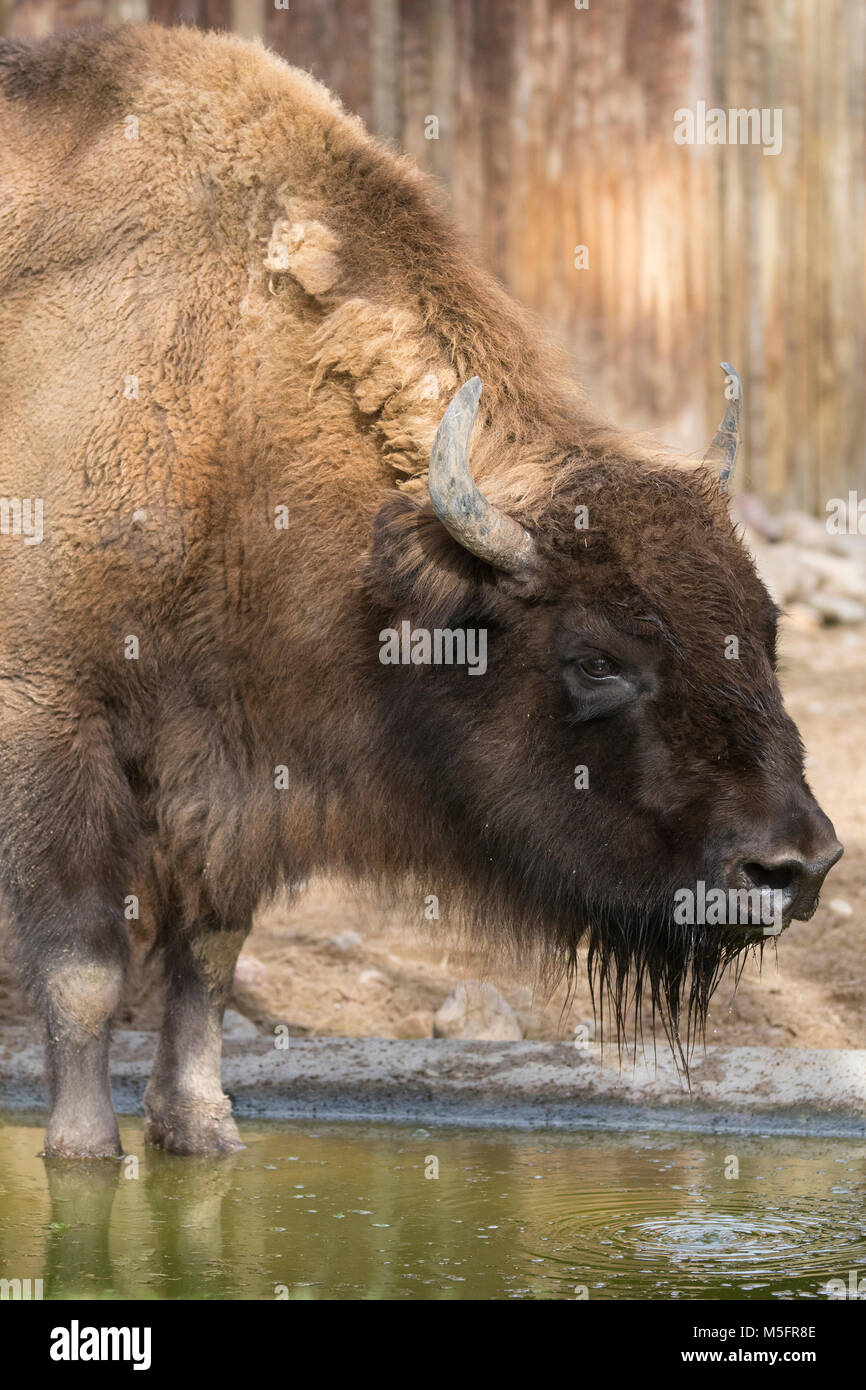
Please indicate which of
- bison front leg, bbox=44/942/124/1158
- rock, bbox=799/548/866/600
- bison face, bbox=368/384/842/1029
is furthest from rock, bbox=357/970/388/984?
rock, bbox=799/548/866/600

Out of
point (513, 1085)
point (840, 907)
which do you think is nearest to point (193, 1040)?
point (513, 1085)

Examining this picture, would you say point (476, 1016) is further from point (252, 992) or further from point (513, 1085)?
point (252, 992)

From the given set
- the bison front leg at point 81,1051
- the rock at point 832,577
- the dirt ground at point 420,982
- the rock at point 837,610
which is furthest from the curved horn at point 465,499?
the rock at point 832,577

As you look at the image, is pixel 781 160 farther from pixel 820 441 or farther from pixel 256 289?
pixel 256 289

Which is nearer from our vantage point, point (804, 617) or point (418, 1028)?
point (418, 1028)

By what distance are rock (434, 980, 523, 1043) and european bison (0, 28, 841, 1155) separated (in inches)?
46.9

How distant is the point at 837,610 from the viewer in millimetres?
13492

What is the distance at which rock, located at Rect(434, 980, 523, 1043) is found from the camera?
20.9 feet

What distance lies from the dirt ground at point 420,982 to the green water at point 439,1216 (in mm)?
637

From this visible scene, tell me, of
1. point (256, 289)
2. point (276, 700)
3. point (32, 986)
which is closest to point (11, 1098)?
point (32, 986)

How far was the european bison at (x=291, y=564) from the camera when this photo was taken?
4562 mm

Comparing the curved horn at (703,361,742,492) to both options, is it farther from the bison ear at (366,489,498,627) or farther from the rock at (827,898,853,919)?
the rock at (827,898,853,919)

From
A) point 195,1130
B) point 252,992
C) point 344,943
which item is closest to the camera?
point 195,1130

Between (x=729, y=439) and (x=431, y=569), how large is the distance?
3.30ft
